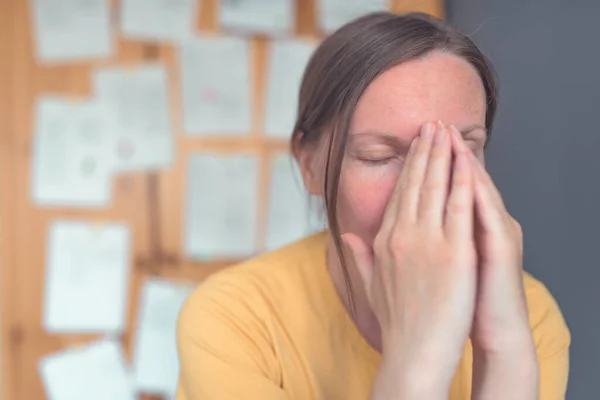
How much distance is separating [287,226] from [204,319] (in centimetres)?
58

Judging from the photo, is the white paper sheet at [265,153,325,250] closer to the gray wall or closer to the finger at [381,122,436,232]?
the gray wall

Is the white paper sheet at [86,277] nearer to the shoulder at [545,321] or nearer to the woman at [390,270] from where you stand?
the woman at [390,270]

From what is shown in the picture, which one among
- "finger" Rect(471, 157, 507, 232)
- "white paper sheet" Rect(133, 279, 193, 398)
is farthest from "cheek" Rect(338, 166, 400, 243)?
"white paper sheet" Rect(133, 279, 193, 398)

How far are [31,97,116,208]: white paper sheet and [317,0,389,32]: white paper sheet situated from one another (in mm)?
551

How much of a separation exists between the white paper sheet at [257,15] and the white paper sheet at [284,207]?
0.30 m

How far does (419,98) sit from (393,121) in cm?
4

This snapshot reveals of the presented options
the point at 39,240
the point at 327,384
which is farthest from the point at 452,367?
the point at 39,240

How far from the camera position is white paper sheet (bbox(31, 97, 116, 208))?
1.22m

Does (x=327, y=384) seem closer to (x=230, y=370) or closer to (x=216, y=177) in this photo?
(x=230, y=370)

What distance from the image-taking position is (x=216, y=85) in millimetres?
1248

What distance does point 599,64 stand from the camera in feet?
2.30

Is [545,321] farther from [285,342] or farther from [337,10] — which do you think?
[337,10]

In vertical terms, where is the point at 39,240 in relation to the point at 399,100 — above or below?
below

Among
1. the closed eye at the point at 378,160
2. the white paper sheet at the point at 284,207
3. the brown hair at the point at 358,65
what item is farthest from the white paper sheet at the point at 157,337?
the closed eye at the point at 378,160
